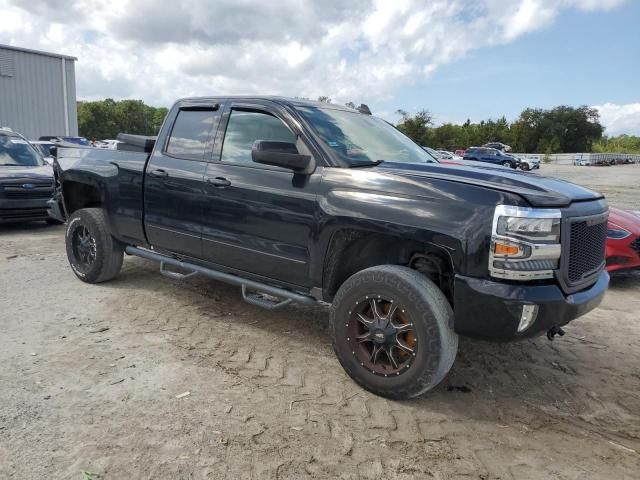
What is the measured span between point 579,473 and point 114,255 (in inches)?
176

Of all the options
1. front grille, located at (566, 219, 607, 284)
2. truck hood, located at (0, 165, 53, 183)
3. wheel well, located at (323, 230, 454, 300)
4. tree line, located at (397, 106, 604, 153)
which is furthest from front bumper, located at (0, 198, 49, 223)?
tree line, located at (397, 106, 604, 153)

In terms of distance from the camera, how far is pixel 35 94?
22.7 meters

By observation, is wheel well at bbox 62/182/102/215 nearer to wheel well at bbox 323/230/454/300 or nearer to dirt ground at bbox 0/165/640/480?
dirt ground at bbox 0/165/640/480

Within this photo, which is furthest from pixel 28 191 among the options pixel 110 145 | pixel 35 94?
pixel 35 94

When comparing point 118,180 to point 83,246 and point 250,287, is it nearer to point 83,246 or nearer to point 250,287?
point 83,246

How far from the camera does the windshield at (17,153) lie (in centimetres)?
933

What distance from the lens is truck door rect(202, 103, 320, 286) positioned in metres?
3.64

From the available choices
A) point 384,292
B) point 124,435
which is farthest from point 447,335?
point 124,435

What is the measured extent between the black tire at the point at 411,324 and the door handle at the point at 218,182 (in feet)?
4.34

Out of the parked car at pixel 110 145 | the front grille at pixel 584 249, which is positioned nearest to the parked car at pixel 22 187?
the parked car at pixel 110 145

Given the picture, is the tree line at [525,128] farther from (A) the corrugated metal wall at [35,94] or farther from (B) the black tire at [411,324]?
(B) the black tire at [411,324]

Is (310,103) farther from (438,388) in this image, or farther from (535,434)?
(535,434)

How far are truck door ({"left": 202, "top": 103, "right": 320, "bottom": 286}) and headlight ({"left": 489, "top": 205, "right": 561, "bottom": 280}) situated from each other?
1.22m

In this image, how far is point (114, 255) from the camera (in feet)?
17.5
